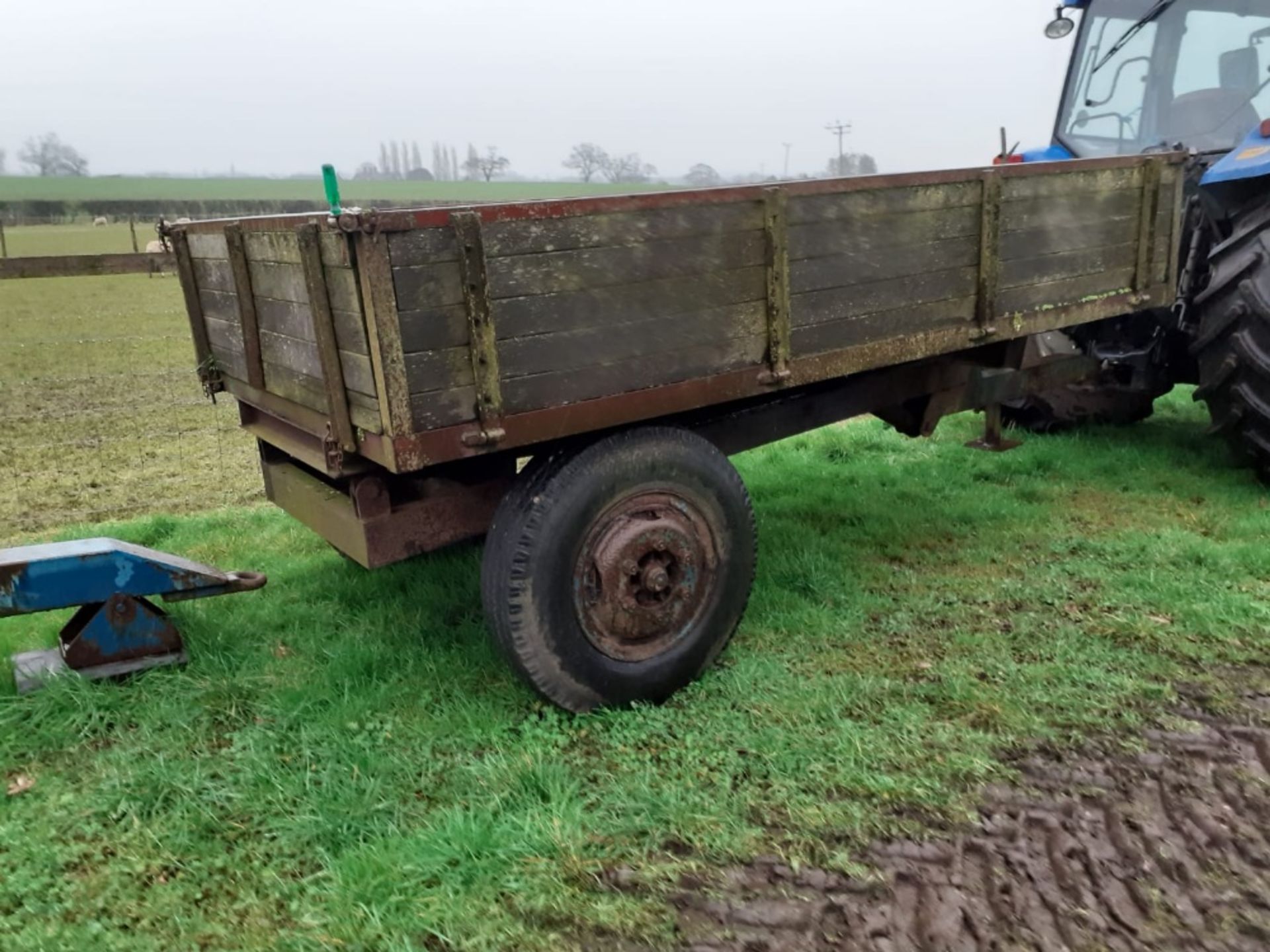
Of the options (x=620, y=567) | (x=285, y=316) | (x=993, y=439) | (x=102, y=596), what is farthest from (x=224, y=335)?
(x=993, y=439)

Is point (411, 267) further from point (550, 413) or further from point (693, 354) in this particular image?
point (693, 354)

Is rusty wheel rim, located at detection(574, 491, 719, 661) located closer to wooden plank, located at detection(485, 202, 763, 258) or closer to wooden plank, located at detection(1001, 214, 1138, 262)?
wooden plank, located at detection(485, 202, 763, 258)

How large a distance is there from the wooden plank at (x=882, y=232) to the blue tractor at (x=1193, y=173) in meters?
1.69

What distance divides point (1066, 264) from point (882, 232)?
1.09m

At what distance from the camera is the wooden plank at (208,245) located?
128 inches

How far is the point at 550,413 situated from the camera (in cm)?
268

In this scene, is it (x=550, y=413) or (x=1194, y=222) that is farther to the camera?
(x=1194, y=222)

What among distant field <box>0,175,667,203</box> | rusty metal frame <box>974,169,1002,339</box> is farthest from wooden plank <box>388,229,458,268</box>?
distant field <box>0,175,667,203</box>

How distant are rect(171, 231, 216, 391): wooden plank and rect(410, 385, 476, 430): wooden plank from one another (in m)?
1.58

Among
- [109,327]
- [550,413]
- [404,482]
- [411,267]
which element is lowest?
[109,327]

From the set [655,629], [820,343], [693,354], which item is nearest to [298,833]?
[655,629]

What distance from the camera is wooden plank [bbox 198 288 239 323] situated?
10.9ft

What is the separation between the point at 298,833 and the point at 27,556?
128cm

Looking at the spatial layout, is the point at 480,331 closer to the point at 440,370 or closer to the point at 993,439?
the point at 440,370
